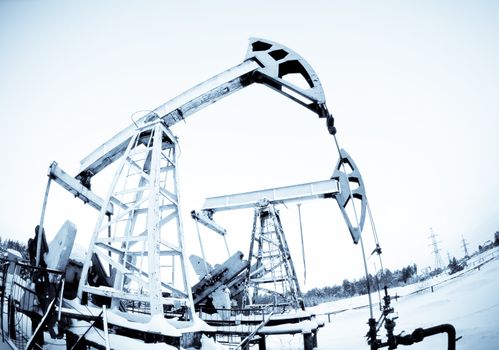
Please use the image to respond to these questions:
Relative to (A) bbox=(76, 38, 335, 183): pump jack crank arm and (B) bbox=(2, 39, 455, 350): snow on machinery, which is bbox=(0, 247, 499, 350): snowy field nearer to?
(B) bbox=(2, 39, 455, 350): snow on machinery

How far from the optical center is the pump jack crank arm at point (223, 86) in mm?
5094

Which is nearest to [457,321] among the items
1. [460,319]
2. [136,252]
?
[460,319]

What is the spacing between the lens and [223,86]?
5.46m

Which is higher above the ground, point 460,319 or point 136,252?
point 136,252

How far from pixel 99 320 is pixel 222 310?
21.8 feet

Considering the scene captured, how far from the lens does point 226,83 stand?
17.8 ft

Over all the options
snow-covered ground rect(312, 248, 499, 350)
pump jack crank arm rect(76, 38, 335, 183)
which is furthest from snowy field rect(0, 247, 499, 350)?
pump jack crank arm rect(76, 38, 335, 183)

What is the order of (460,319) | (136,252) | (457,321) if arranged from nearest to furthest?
(136,252)
(457,321)
(460,319)

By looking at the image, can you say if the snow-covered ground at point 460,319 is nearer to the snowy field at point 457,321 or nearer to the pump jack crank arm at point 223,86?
the snowy field at point 457,321

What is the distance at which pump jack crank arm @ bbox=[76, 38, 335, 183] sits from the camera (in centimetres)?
509

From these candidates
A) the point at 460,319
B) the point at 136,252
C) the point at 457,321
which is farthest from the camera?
the point at 460,319

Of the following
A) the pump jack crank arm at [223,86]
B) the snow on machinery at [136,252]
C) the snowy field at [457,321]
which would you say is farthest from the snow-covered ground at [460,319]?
the pump jack crank arm at [223,86]

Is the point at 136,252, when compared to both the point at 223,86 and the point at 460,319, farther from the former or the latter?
the point at 460,319

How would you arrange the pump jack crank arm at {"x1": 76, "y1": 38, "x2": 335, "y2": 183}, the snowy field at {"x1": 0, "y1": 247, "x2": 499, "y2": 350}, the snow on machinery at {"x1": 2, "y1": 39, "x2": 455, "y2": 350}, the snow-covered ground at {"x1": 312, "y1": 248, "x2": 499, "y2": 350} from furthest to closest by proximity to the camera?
the snow-covered ground at {"x1": 312, "y1": 248, "x2": 499, "y2": 350}
the snowy field at {"x1": 0, "y1": 247, "x2": 499, "y2": 350}
the pump jack crank arm at {"x1": 76, "y1": 38, "x2": 335, "y2": 183}
the snow on machinery at {"x1": 2, "y1": 39, "x2": 455, "y2": 350}
